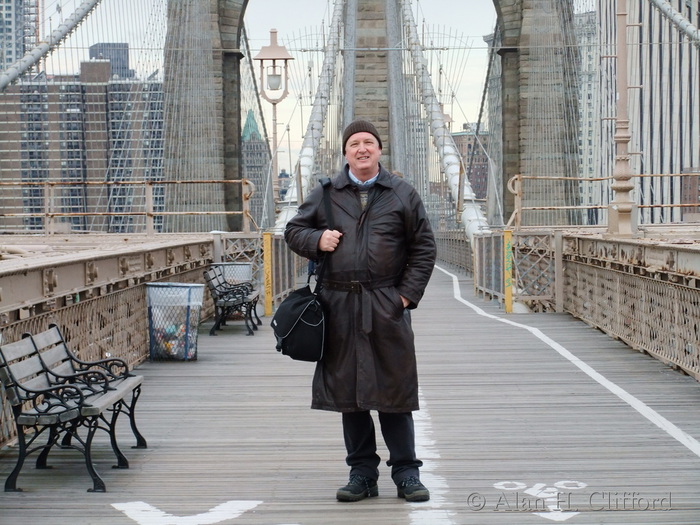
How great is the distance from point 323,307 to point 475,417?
2.63m

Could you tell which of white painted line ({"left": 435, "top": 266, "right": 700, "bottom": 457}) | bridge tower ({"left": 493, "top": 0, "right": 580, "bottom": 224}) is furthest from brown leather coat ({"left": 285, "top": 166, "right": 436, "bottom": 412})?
bridge tower ({"left": 493, "top": 0, "right": 580, "bottom": 224})

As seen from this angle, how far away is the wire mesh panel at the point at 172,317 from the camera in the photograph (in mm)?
11461

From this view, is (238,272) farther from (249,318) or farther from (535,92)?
(535,92)

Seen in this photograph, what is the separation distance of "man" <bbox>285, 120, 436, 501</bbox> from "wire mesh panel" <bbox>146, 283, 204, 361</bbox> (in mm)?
5684

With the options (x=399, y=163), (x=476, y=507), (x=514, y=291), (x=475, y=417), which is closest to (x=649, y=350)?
(x=475, y=417)

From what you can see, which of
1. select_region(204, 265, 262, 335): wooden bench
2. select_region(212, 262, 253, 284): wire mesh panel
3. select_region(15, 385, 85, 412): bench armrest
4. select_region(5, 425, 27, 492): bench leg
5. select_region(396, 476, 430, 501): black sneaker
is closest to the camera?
select_region(396, 476, 430, 501): black sneaker

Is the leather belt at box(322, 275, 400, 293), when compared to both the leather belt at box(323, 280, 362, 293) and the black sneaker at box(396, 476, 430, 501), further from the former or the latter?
the black sneaker at box(396, 476, 430, 501)

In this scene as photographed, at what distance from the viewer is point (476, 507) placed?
5.70m

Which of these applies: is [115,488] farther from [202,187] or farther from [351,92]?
[351,92]

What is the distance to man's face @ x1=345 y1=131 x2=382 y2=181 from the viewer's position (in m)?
5.81

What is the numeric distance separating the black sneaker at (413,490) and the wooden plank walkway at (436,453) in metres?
0.04

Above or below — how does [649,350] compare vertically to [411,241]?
below

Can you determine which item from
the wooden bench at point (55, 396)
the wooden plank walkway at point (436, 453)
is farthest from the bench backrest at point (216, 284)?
the wooden bench at point (55, 396)

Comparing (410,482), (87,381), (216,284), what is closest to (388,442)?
(410,482)
